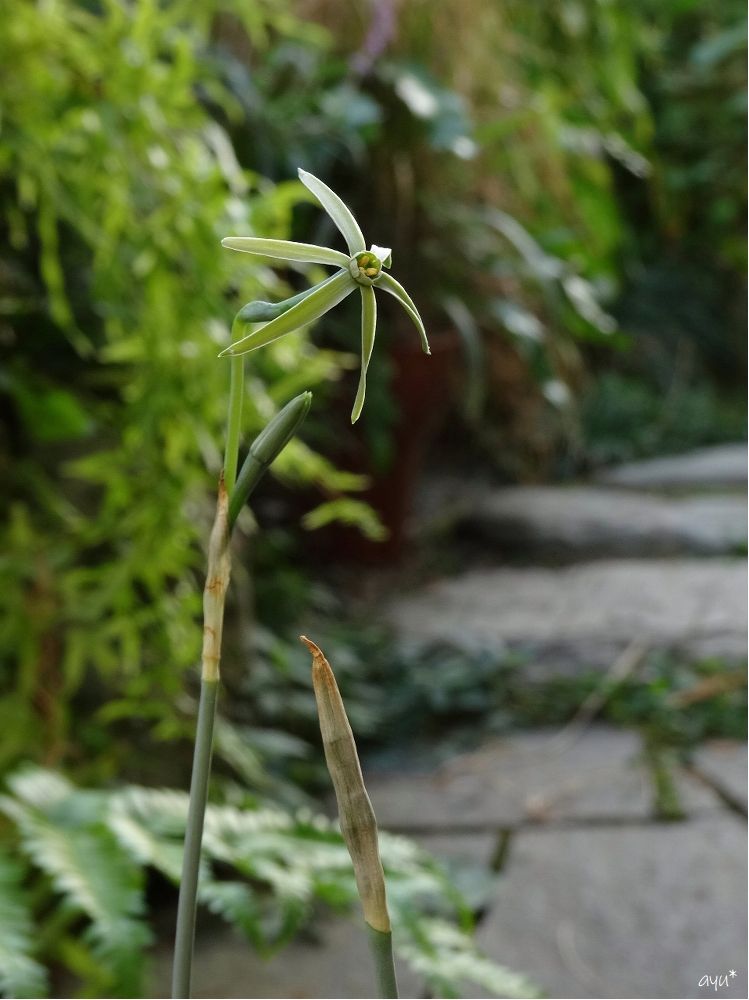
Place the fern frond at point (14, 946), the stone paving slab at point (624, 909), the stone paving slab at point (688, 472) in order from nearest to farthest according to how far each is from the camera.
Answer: the fern frond at point (14, 946), the stone paving slab at point (624, 909), the stone paving slab at point (688, 472)

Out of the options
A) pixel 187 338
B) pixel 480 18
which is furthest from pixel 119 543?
pixel 480 18

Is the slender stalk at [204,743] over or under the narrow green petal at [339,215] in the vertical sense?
under

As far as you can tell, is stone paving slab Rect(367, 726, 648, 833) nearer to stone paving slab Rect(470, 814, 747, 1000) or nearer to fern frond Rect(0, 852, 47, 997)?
stone paving slab Rect(470, 814, 747, 1000)

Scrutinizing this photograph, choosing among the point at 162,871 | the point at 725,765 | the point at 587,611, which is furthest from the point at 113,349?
the point at 587,611

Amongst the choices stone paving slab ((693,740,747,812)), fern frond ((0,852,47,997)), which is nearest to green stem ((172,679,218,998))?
fern frond ((0,852,47,997))

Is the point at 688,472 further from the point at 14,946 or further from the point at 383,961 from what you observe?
the point at 383,961

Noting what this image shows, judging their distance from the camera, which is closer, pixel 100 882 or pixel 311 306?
pixel 311 306

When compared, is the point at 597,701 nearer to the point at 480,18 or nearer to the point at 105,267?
the point at 105,267

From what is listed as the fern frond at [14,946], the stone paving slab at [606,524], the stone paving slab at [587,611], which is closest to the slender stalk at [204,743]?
the fern frond at [14,946]

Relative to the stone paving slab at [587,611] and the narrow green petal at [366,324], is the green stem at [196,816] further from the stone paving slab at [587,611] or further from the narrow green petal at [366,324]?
the stone paving slab at [587,611]
